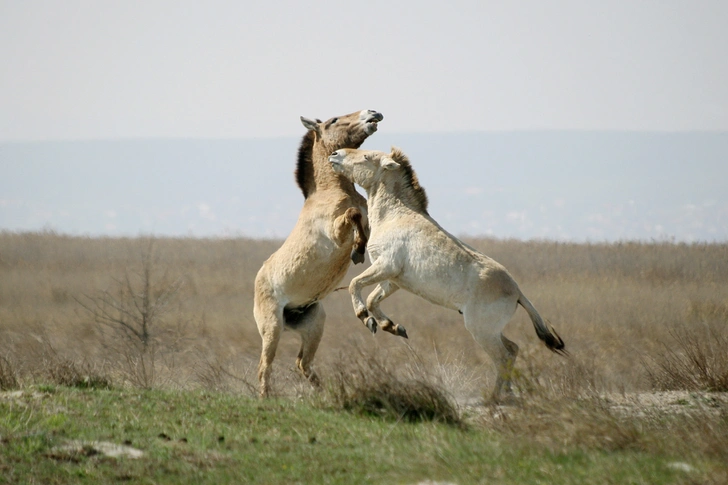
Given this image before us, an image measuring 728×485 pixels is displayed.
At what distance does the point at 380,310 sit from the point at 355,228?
0.83 meters

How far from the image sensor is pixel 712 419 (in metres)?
7.20

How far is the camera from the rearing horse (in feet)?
30.8

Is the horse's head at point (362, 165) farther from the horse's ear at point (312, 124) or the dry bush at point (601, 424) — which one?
the dry bush at point (601, 424)

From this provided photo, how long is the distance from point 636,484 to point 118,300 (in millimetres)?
16267

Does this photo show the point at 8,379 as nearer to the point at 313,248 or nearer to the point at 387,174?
the point at 313,248

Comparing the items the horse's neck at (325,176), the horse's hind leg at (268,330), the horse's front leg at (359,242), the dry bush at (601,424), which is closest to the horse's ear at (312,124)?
the horse's neck at (325,176)

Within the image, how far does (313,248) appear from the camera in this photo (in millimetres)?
9422

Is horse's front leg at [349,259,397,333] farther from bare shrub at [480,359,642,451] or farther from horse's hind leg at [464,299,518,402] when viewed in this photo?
bare shrub at [480,359,642,451]

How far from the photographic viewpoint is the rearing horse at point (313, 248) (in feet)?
30.8

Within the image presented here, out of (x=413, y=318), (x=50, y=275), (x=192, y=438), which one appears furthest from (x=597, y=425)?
(x=50, y=275)

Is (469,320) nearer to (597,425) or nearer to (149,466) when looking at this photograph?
(597,425)

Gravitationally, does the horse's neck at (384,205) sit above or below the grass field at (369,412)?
above

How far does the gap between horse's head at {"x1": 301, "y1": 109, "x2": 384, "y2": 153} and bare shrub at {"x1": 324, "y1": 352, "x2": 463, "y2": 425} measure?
2.57m

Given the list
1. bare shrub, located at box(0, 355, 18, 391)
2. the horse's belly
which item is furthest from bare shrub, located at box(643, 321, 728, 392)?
bare shrub, located at box(0, 355, 18, 391)
